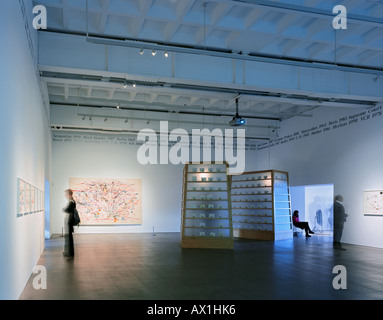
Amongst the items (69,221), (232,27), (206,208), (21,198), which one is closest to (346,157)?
(206,208)

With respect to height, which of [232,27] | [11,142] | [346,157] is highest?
[232,27]

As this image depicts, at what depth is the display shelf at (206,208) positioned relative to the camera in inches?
505

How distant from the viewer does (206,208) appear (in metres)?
13.0

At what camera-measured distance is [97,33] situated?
9.72 m

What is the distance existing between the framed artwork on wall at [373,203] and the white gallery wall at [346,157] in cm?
15

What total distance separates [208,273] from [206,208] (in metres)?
4.88

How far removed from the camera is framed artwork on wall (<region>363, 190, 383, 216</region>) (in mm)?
13023

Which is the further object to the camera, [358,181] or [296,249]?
[358,181]

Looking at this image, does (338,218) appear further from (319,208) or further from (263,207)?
(319,208)

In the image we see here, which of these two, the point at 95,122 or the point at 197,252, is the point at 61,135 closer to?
the point at 95,122

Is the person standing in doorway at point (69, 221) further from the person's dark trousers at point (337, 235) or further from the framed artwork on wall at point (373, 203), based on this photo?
the framed artwork on wall at point (373, 203)

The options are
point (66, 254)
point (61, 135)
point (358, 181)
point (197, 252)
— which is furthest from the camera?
point (61, 135)

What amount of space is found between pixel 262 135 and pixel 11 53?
16372mm
